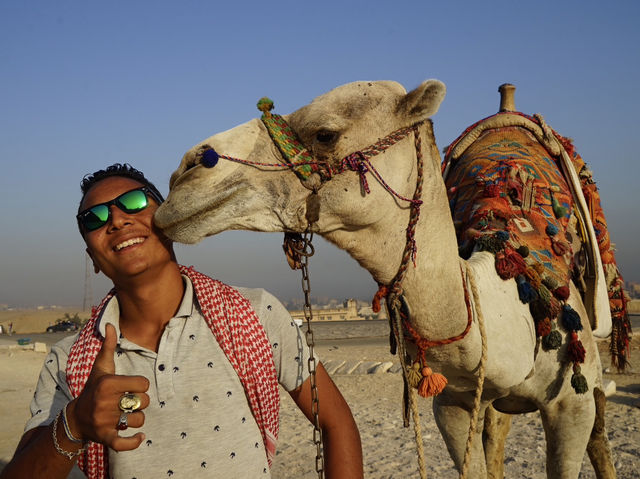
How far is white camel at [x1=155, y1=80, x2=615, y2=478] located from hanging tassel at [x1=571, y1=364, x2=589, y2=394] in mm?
358

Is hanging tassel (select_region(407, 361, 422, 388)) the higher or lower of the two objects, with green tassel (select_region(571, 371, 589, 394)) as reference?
higher

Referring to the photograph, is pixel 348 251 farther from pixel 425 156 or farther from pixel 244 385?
pixel 244 385

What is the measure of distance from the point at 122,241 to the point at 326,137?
0.88 meters

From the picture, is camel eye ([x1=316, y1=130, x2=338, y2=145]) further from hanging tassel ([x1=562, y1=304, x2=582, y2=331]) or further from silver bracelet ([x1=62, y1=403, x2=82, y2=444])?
hanging tassel ([x1=562, y1=304, x2=582, y2=331])

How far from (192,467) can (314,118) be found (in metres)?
1.34

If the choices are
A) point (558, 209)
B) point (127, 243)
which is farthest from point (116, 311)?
point (558, 209)

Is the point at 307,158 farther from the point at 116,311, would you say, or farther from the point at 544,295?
the point at 544,295

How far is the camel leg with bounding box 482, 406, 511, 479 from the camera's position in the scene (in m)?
4.17

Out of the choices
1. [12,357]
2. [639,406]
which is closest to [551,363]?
[639,406]

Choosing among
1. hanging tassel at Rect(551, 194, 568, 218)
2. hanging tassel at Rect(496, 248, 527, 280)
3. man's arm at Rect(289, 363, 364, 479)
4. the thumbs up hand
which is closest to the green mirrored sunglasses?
the thumbs up hand

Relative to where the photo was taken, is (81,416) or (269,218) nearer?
(81,416)

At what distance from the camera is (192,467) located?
1.90 m

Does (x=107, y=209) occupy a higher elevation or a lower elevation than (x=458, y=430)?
higher

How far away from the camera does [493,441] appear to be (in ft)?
13.8
